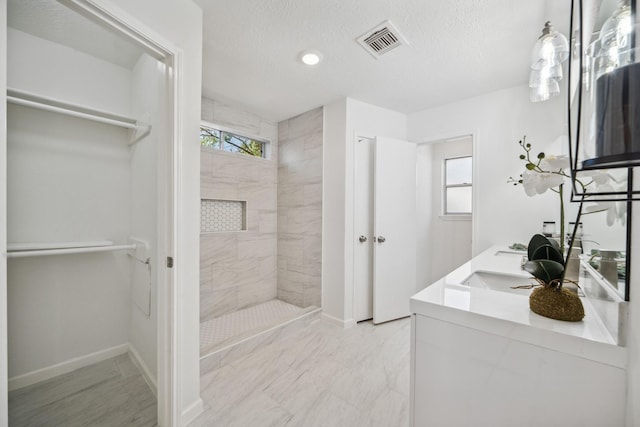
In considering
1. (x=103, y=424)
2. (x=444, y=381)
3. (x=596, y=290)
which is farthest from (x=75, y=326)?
(x=596, y=290)

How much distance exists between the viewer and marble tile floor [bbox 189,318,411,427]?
1.52 m

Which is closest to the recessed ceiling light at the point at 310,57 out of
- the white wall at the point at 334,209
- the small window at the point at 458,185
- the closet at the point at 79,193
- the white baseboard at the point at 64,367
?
the white wall at the point at 334,209

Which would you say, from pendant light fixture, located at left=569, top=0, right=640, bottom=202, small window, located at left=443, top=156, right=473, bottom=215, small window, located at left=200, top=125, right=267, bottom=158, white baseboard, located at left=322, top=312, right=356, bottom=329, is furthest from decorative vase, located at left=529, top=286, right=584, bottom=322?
small window, located at left=443, top=156, right=473, bottom=215

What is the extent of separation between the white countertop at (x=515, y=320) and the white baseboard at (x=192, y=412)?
1.43 m

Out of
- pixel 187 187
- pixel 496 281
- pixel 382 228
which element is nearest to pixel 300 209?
pixel 382 228

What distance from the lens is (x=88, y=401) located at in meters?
1.66

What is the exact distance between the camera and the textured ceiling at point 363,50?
1569 mm

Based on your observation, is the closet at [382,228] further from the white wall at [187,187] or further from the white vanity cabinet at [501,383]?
the white vanity cabinet at [501,383]

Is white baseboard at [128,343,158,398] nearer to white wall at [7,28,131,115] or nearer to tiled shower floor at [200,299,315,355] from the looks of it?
tiled shower floor at [200,299,315,355]

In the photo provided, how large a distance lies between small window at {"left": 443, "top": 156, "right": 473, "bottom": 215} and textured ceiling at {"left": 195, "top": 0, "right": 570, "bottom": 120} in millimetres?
1298

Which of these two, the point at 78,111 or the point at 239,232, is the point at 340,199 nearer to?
the point at 239,232

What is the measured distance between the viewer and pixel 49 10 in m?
1.59

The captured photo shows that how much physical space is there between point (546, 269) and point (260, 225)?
9.69 feet

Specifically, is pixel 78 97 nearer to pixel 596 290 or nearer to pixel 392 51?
pixel 392 51
